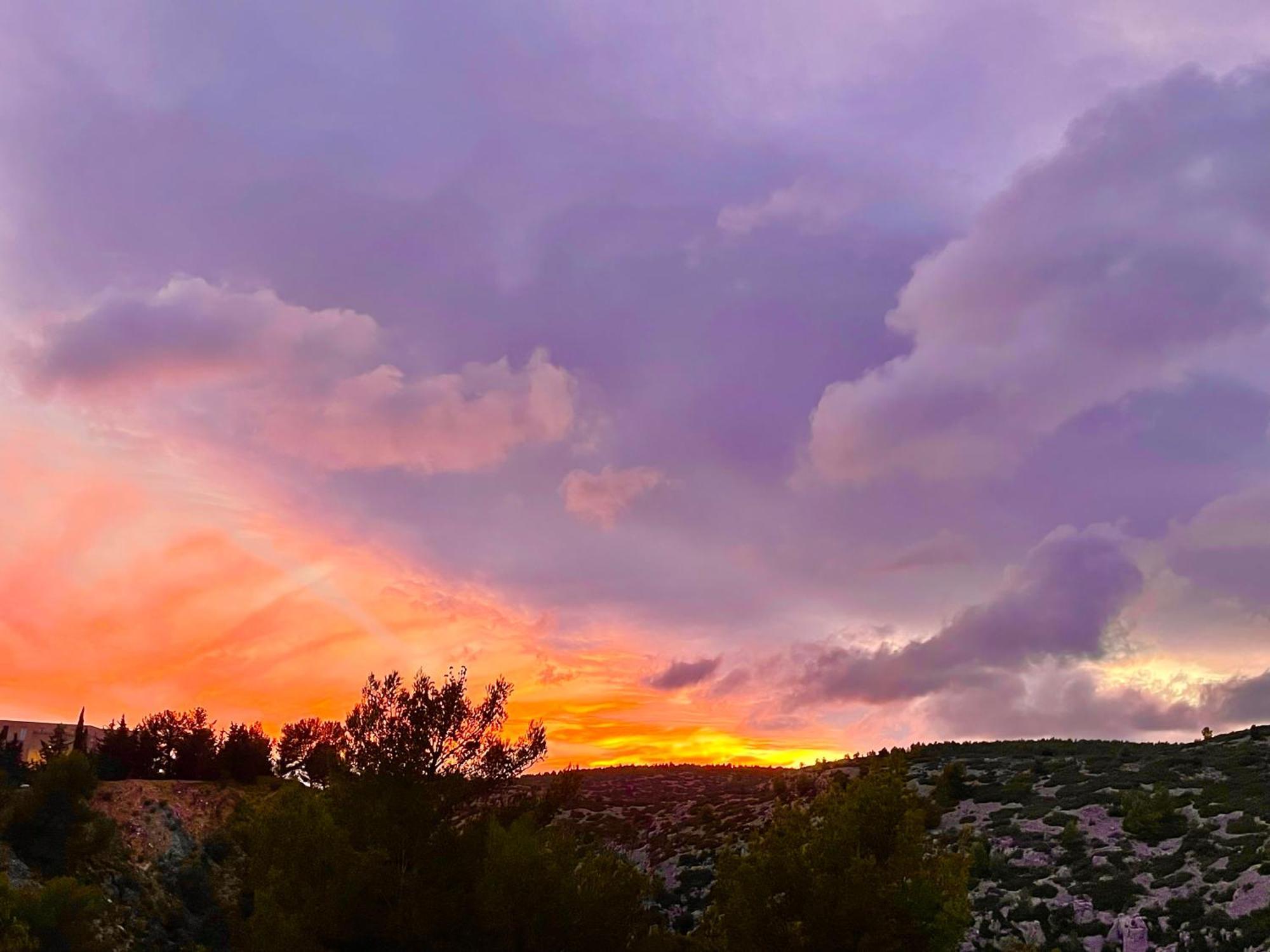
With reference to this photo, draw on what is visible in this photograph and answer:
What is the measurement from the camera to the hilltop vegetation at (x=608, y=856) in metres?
22.8

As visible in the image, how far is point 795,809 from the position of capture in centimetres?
2545

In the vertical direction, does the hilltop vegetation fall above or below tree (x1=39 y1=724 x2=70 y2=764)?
below

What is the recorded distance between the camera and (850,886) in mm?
21688

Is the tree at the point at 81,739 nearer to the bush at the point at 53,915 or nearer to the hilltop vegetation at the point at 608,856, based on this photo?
the hilltop vegetation at the point at 608,856

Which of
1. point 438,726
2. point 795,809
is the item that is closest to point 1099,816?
point 795,809

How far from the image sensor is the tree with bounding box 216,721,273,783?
60594 millimetres

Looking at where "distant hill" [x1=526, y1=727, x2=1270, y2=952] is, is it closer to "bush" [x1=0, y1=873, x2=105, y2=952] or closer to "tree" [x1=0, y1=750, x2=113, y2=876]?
"bush" [x1=0, y1=873, x2=105, y2=952]

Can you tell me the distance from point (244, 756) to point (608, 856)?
4056cm

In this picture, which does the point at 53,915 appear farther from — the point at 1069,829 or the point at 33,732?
the point at 33,732

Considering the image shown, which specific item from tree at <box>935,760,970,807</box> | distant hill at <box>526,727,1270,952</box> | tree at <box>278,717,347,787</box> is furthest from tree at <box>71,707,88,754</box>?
tree at <box>935,760,970,807</box>

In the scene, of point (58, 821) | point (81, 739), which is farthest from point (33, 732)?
point (58, 821)

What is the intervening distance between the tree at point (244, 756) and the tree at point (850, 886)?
46295mm

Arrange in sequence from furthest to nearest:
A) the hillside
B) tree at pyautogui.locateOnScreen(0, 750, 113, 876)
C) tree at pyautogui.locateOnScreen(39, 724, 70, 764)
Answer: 1. tree at pyautogui.locateOnScreen(39, 724, 70, 764)
2. tree at pyautogui.locateOnScreen(0, 750, 113, 876)
3. the hillside

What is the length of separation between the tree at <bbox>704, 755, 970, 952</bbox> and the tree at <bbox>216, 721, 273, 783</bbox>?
46.3m
